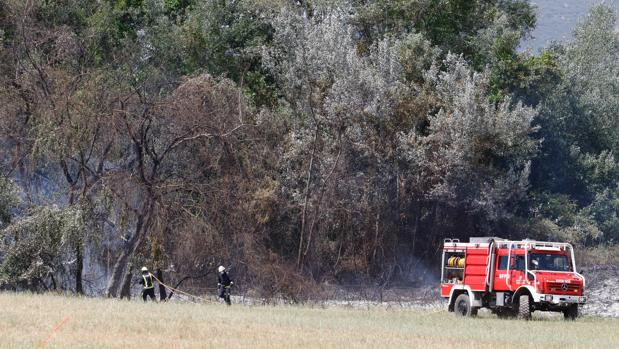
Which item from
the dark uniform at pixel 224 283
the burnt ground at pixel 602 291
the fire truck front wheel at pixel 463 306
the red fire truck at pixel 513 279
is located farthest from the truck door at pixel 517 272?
the dark uniform at pixel 224 283

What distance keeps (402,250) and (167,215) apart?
1599 centimetres

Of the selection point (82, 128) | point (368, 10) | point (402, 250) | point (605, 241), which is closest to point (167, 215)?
point (82, 128)

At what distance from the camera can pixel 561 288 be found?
31.7 m

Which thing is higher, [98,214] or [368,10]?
[368,10]

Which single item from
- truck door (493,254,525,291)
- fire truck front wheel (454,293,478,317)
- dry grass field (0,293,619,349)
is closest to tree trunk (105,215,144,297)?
dry grass field (0,293,619,349)

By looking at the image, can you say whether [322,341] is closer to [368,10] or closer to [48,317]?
[48,317]

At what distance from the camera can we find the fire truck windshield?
Answer: 32.3m

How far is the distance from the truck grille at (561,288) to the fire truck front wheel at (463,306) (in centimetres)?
313

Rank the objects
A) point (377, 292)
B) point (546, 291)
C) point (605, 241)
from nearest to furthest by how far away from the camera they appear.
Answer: point (546, 291), point (377, 292), point (605, 241)

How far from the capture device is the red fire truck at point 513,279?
31.7 meters

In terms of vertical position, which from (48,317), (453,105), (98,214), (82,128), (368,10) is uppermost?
(368,10)

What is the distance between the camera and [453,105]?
46.0 metres

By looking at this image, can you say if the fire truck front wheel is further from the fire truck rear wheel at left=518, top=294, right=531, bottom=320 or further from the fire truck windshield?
the fire truck windshield

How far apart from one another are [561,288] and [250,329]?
1188cm
